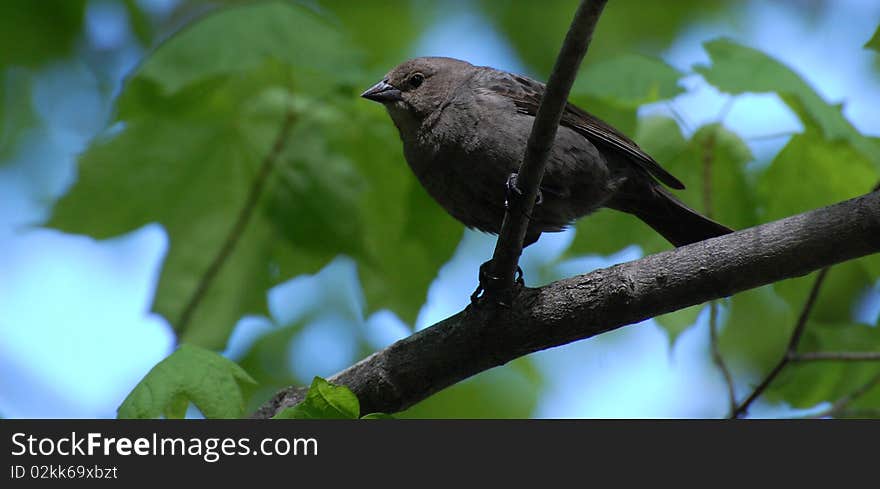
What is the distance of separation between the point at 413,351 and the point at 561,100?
1405 mm

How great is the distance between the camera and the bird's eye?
5664 millimetres

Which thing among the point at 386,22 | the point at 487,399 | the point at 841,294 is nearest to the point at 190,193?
the point at 487,399

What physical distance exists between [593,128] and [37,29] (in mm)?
4277

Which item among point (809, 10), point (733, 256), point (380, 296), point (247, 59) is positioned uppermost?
point (809, 10)

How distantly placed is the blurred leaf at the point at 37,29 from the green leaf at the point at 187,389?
4169mm

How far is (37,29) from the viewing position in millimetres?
6953

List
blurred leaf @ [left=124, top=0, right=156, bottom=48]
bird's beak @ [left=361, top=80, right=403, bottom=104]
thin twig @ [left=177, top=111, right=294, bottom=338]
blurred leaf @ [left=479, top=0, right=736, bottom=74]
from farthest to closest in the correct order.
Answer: blurred leaf @ [left=479, top=0, right=736, bottom=74], blurred leaf @ [left=124, top=0, right=156, bottom=48], bird's beak @ [left=361, top=80, right=403, bottom=104], thin twig @ [left=177, top=111, right=294, bottom=338]

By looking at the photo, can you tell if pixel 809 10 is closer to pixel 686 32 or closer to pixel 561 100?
pixel 686 32

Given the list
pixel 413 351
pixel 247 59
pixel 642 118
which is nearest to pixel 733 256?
pixel 413 351

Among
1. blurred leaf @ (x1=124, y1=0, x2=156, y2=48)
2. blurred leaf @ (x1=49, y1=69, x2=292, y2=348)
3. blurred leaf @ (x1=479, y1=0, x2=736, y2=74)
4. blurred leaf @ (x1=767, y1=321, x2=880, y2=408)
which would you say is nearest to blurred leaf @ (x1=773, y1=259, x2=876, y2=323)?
blurred leaf @ (x1=767, y1=321, x2=880, y2=408)

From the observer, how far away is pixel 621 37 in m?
9.07

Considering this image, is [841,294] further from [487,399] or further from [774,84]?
[774,84]

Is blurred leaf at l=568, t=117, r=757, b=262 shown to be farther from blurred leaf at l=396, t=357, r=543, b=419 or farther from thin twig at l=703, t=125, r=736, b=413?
blurred leaf at l=396, t=357, r=543, b=419

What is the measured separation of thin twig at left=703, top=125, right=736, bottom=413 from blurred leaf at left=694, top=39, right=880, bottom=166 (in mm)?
381
